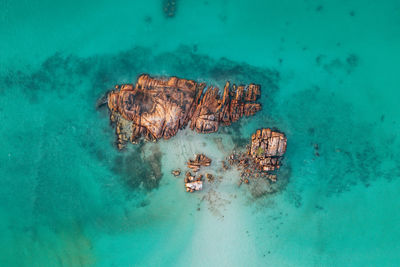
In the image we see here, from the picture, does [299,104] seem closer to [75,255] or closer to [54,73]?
[54,73]

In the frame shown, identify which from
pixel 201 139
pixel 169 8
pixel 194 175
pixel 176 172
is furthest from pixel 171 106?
pixel 169 8

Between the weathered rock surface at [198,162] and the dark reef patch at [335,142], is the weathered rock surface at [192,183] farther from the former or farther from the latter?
the dark reef patch at [335,142]

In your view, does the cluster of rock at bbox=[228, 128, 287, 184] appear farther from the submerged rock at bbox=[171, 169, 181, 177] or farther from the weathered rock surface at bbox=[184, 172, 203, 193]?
the submerged rock at bbox=[171, 169, 181, 177]

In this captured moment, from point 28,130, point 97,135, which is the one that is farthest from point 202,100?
point 28,130

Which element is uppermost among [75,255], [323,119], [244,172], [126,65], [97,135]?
[126,65]

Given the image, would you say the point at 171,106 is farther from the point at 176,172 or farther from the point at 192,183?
the point at 192,183

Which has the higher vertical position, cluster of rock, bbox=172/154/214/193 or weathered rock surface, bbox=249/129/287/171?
weathered rock surface, bbox=249/129/287/171

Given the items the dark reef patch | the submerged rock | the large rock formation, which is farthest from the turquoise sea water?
the large rock formation

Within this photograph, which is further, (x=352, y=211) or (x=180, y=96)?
(x=352, y=211)
